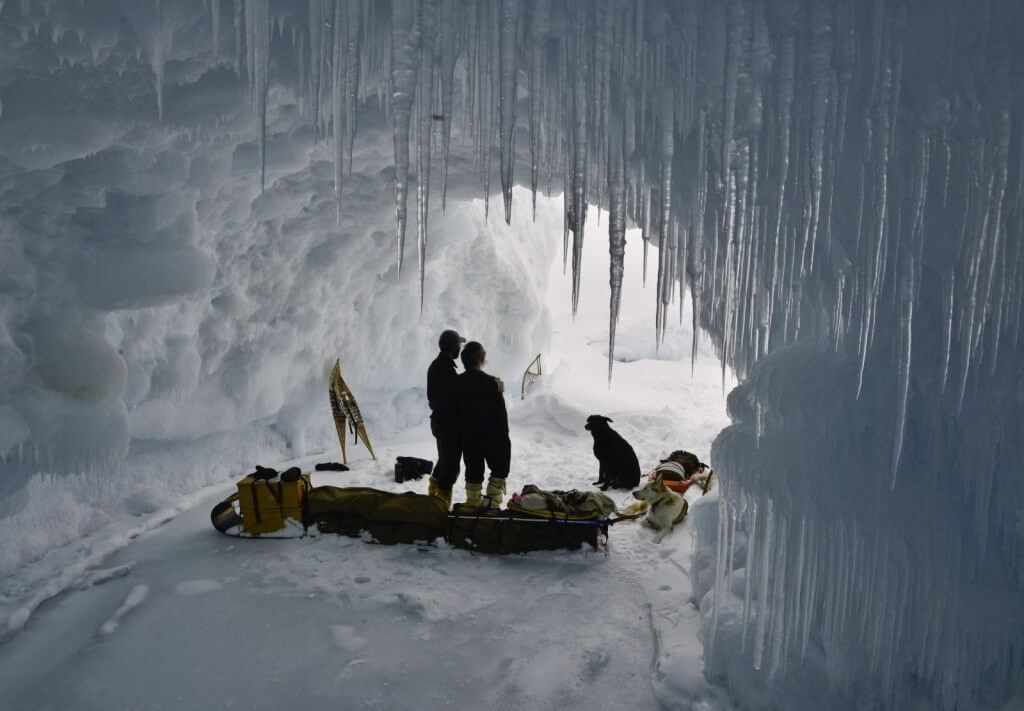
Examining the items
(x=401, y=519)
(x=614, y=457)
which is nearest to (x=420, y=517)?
(x=401, y=519)

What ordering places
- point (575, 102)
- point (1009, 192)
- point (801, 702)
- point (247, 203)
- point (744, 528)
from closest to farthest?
1. point (1009, 192)
2. point (801, 702)
3. point (575, 102)
4. point (744, 528)
5. point (247, 203)

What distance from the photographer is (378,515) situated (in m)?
4.10

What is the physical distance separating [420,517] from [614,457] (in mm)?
2419

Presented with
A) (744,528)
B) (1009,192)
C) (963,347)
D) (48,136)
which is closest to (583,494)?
(744,528)

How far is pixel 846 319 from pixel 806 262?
1.03 ft

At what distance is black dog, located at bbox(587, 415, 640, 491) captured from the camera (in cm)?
574

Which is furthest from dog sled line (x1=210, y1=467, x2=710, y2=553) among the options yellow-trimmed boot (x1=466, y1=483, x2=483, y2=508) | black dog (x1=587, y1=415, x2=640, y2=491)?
black dog (x1=587, y1=415, x2=640, y2=491)

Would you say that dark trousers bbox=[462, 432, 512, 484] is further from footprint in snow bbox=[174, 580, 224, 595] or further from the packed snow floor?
footprint in snow bbox=[174, 580, 224, 595]

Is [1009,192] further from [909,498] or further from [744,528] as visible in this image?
[744,528]

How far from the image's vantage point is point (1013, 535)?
2.03 meters

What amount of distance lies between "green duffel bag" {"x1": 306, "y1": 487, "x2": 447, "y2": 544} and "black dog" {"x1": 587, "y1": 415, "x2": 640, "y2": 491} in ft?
7.14

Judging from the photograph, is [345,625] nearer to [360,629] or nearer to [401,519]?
[360,629]

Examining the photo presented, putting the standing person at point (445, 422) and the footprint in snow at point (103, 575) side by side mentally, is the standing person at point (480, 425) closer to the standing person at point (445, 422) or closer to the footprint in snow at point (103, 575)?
the standing person at point (445, 422)

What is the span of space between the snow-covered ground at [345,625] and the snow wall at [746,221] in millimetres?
475
